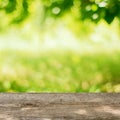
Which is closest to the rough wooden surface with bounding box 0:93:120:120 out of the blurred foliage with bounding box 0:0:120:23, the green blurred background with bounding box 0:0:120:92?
the blurred foliage with bounding box 0:0:120:23

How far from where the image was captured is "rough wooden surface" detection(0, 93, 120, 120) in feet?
6.71

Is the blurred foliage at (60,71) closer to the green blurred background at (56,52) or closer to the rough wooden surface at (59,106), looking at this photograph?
the green blurred background at (56,52)

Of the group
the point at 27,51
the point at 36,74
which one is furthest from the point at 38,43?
the point at 36,74

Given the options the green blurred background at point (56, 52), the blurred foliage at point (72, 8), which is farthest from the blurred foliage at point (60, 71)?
the blurred foliage at point (72, 8)

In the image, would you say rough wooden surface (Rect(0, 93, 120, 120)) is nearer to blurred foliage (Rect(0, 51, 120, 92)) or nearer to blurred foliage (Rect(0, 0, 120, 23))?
blurred foliage (Rect(0, 0, 120, 23))

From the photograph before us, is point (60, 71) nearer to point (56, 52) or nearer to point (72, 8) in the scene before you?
point (56, 52)

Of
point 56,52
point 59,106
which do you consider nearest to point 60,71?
point 56,52

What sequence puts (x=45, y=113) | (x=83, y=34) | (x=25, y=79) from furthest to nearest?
(x=83, y=34) < (x=25, y=79) < (x=45, y=113)

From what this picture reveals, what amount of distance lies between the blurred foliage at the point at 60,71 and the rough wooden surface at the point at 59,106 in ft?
4.50

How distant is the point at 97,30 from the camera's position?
4.02 m

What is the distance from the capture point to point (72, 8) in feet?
11.7

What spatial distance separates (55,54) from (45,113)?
1.97 m

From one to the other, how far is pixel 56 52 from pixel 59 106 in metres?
1.88

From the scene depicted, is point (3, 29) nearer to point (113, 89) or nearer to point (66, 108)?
point (113, 89)
